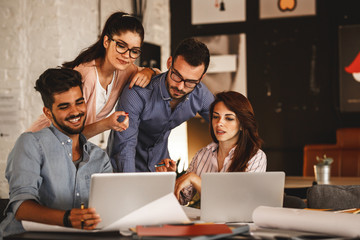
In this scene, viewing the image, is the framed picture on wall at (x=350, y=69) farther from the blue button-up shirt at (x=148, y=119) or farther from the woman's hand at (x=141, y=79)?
the woman's hand at (x=141, y=79)

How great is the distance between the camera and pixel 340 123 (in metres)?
5.88

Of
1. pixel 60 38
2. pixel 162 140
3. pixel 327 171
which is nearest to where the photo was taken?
pixel 162 140

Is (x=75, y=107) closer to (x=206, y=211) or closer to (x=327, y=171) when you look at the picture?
(x=206, y=211)

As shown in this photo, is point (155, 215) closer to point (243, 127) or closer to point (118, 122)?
point (118, 122)

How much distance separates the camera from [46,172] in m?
2.01

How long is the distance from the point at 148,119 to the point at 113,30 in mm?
572

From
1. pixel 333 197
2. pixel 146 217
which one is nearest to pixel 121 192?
pixel 146 217

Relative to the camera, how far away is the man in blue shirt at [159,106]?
266 centimetres

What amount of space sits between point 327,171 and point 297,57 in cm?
229

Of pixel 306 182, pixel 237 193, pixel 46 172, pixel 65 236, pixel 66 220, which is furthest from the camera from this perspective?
pixel 306 182

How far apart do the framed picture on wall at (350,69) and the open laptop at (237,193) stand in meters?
4.30

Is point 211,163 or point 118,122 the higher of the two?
point 118,122

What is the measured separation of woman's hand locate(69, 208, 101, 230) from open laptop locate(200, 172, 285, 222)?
41 centimetres

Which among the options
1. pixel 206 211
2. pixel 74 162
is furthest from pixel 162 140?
pixel 206 211
